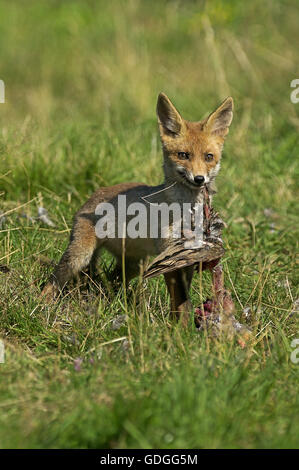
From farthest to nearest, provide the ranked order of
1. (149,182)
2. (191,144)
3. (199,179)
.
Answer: (149,182)
(191,144)
(199,179)

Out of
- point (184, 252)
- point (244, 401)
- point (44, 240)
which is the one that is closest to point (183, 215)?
point (184, 252)

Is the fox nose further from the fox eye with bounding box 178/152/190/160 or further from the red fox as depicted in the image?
the fox eye with bounding box 178/152/190/160

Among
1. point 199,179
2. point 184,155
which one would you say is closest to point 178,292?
point 199,179

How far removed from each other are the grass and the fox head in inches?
30.6

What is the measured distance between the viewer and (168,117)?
4.96m

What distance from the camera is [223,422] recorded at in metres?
3.03

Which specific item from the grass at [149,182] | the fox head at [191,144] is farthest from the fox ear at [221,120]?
the grass at [149,182]

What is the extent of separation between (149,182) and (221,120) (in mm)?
1600

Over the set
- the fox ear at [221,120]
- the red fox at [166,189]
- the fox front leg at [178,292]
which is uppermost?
the fox ear at [221,120]

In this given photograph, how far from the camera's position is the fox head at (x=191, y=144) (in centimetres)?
464

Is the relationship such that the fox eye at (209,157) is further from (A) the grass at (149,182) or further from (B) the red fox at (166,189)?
(A) the grass at (149,182)

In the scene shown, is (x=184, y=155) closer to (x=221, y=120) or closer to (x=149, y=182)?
(x=221, y=120)

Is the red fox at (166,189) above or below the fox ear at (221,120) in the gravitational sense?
below
